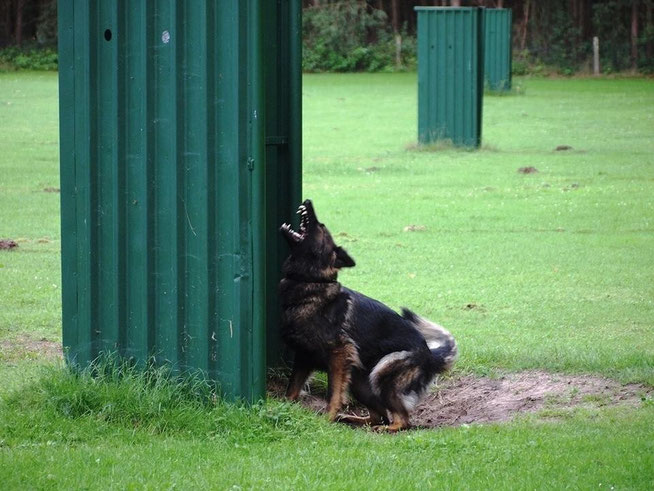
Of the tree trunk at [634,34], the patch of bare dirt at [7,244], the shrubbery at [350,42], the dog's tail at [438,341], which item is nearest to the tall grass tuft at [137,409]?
the dog's tail at [438,341]

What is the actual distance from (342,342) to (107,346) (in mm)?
1439

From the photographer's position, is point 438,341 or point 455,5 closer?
point 438,341

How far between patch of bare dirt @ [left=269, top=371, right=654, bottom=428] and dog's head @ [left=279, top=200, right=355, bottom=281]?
0.87 m

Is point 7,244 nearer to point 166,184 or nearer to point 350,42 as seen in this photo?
point 166,184

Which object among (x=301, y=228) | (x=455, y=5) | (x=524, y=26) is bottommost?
(x=301, y=228)

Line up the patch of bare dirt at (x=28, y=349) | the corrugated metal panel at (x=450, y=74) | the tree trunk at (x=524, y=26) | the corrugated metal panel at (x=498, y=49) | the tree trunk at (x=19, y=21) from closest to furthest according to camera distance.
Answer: the patch of bare dirt at (x=28, y=349) < the corrugated metal panel at (x=450, y=74) < the corrugated metal panel at (x=498, y=49) < the tree trunk at (x=19, y=21) < the tree trunk at (x=524, y=26)

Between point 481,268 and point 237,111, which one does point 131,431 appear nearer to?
point 237,111

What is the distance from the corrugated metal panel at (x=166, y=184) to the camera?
20.4 feet

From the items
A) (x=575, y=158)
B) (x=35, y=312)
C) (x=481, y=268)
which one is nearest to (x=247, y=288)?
(x=35, y=312)

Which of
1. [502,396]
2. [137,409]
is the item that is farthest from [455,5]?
[137,409]

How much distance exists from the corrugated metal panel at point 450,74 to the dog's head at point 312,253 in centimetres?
1679

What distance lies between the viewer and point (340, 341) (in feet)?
22.8

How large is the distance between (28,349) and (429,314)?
3613 millimetres

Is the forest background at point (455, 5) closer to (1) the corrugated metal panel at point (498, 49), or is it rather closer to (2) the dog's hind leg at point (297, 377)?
(1) the corrugated metal panel at point (498, 49)
